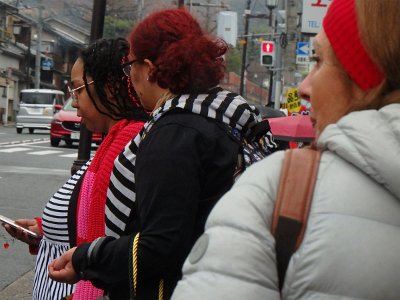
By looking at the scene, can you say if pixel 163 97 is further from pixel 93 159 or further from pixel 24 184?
pixel 24 184

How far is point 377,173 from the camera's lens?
1.37 meters

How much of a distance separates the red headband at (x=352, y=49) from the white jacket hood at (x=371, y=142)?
0.09 m

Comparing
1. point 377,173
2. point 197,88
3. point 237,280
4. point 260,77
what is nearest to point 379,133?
point 377,173

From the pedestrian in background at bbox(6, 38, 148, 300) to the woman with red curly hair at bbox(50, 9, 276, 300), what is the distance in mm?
339

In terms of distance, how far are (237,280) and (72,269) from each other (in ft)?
4.04

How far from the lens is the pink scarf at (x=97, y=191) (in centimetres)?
286

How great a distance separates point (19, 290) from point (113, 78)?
13.3 feet

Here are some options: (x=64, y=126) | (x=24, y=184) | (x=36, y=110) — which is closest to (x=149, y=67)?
(x=24, y=184)

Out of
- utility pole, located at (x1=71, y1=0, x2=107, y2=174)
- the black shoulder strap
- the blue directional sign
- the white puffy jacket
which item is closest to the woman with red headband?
the white puffy jacket

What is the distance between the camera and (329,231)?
4.42 feet

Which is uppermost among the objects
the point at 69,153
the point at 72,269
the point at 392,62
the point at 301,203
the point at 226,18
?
the point at 226,18

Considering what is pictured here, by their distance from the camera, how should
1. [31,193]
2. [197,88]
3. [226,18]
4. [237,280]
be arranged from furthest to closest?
[226,18]
[31,193]
[197,88]
[237,280]

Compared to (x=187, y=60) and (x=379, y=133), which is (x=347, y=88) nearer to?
(x=379, y=133)

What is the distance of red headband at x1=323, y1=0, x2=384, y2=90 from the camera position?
59.5 inches
